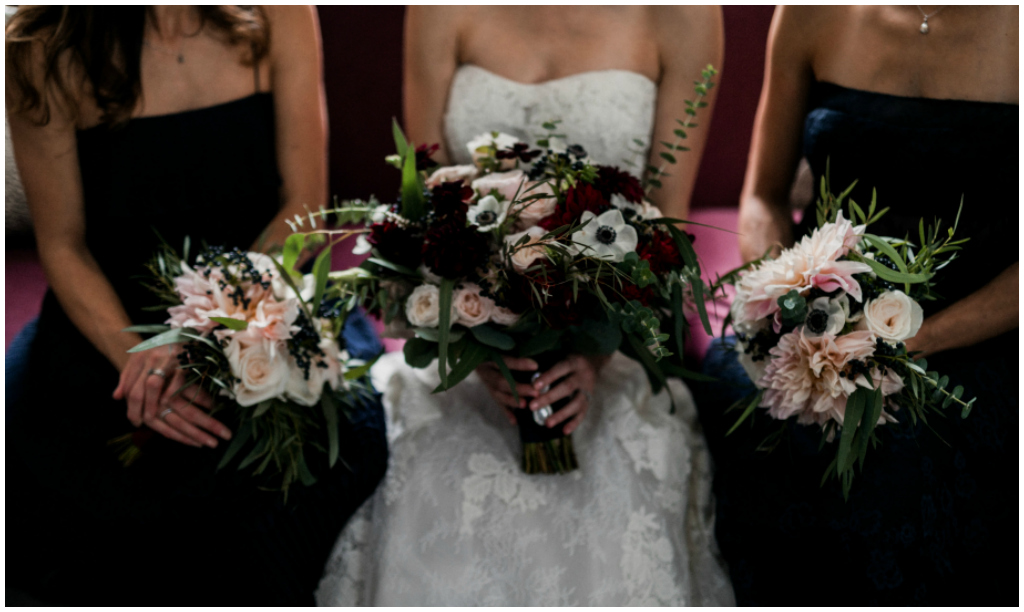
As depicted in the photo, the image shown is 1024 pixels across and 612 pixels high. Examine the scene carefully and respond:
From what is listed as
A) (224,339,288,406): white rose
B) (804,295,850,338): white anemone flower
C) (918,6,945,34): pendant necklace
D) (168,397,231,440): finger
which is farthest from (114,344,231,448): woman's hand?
(918,6,945,34): pendant necklace

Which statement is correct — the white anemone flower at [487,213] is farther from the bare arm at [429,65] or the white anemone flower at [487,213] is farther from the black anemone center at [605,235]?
the bare arm at [429,65]

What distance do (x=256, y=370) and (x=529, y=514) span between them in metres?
0.54

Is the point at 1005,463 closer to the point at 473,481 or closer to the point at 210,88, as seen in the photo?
the point at 473,481

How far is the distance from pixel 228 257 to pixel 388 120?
44.3 inches

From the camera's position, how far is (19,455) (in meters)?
1.26

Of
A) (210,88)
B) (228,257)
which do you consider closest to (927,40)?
(228,257)

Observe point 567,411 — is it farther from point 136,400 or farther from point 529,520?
point 136,400

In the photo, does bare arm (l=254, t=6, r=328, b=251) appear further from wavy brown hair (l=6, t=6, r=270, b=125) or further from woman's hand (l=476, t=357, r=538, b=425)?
woman's hand (l=476, t=357, r=538, b=425)

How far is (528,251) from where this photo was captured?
0.93 meters

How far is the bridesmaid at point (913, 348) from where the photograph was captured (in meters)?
1.08

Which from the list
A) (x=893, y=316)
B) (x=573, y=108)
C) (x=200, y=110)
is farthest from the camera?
(x=573, y=108)

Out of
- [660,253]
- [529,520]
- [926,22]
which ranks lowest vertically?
[529,520]

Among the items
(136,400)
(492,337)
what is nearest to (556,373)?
(492,337)

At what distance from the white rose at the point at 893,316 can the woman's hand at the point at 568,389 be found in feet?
1.61
